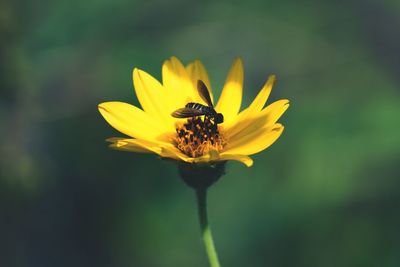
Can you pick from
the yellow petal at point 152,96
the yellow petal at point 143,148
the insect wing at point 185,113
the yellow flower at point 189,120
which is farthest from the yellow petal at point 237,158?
the yellow petal at point 152,96

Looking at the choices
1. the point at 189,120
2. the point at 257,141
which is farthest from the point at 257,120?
the point at 189,120

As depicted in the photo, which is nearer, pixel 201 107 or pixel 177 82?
pixel 201 107

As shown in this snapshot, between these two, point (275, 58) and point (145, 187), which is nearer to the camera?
point (145, 187)

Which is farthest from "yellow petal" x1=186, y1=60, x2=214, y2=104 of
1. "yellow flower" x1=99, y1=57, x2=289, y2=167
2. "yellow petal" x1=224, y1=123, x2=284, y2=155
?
"yellow petal" x1=224, y1=123, x2=284, y2=155

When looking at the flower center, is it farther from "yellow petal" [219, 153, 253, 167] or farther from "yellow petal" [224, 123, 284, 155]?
"yellow petal" [219, 153, 253, 167]

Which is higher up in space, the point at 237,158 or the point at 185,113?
the point at 185,113

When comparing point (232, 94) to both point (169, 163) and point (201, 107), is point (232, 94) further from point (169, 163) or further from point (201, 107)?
point (169, 163)
